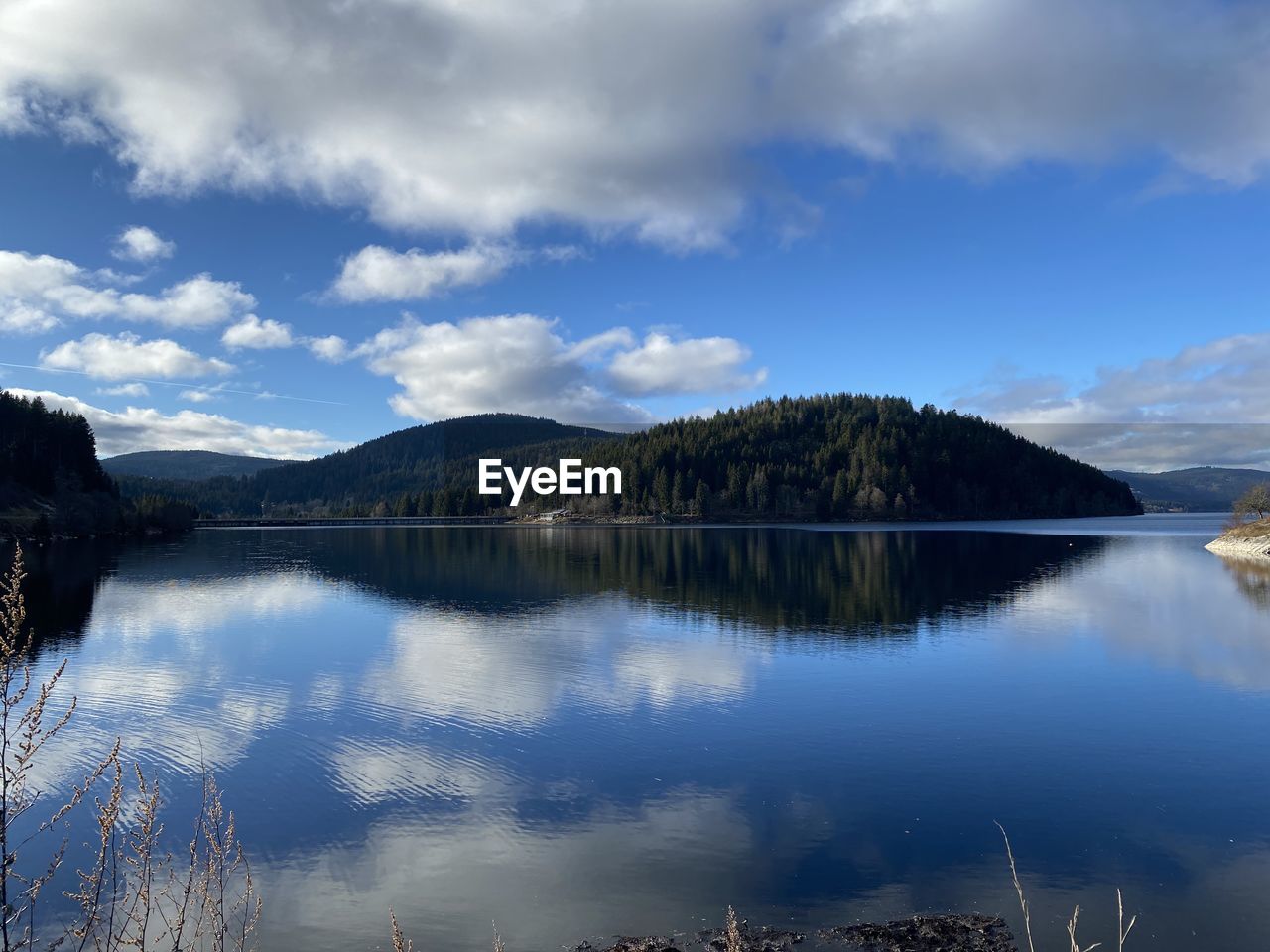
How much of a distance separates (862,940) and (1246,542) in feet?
326

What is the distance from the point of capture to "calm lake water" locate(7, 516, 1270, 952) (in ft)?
44.8

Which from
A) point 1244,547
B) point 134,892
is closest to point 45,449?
point 134,892

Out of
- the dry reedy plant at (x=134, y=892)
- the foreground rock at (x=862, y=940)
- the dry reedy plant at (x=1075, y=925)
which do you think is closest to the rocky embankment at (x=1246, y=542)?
the dry reedy plant at (x=1075, y=925)

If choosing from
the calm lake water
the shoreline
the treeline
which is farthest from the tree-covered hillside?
the shoreline

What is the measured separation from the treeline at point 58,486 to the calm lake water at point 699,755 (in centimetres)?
10288

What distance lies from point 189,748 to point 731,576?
52221mm

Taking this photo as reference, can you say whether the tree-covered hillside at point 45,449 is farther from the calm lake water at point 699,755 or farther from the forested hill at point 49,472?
the calm lake water at point 699,755

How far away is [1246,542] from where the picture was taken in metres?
88.0

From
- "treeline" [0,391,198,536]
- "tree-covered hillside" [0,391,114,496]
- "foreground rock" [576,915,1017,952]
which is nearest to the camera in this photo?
"foreground rock" [576,915,1017,952]

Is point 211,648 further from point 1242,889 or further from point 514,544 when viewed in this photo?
point 514,544

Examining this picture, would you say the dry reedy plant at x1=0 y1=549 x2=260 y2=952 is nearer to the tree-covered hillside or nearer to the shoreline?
the shoreline

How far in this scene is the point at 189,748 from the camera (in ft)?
73.4

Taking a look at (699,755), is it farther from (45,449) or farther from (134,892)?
(45,449)

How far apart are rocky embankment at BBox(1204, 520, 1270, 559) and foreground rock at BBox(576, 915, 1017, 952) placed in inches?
3600
